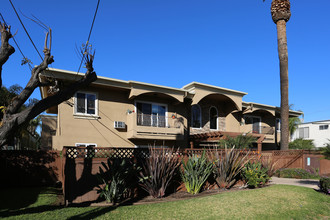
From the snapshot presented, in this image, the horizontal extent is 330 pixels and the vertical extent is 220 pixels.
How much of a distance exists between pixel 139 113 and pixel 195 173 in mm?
8792

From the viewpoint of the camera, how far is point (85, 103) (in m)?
16.0

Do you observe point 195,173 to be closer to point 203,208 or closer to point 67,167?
point 203,208

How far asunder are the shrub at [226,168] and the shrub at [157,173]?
80.6 inches

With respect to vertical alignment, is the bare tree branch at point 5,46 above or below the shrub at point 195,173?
above

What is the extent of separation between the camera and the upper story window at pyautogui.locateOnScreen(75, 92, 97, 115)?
15770mm

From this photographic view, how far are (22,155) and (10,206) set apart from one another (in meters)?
3.87

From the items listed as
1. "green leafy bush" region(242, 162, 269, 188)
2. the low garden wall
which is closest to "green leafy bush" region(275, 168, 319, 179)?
Answer: the low garden wall

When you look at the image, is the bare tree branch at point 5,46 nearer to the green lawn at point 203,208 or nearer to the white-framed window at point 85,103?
the green lawn at point 203,208

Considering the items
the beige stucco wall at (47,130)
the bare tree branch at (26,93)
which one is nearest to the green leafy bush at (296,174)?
the bare tree branch at (26,93)

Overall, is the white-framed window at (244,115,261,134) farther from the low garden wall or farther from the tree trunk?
the low garden wall

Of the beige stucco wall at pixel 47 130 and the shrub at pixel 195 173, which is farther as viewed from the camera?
the beige stucco wall at pixel 47 130

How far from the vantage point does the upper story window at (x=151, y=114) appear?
1744 cm

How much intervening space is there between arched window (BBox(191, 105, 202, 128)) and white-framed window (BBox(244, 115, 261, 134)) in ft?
17.4

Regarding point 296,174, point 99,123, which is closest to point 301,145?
point 296,174
